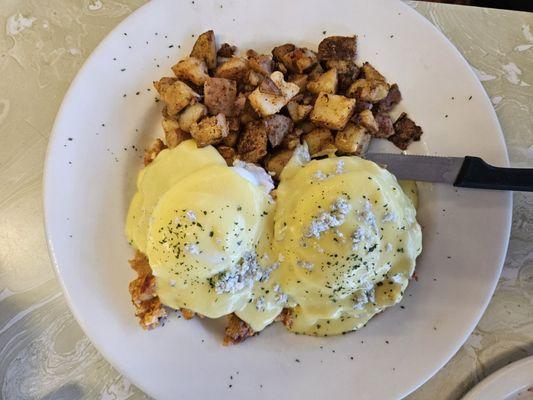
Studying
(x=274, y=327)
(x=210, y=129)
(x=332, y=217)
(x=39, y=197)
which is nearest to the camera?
(x=332, y=217)

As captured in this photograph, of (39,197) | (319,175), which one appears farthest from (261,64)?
(39,197)

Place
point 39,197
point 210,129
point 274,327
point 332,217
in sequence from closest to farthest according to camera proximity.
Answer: point 332,217, point 210,129, point 274,327, point 39,197

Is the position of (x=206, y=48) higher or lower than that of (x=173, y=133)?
higher

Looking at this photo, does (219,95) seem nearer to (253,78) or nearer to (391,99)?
(253,78)

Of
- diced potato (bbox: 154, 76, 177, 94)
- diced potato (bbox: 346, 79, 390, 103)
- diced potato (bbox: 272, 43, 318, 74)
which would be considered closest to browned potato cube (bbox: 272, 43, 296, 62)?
diced potato (bbox: 272, 43, 318, 74)

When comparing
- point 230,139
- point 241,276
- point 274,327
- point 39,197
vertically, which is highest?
point 230,139

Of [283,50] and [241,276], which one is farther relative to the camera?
[283,50]

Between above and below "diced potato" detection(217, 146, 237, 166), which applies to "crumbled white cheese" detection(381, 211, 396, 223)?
below

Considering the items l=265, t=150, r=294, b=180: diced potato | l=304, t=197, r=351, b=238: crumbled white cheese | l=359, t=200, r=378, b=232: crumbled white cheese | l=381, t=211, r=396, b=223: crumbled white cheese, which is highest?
l=265, t=150, r=294, b=180: diced potato

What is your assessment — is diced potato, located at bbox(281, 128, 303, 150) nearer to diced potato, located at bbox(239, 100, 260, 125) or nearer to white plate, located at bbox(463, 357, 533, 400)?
diced potato, located at bbox(239, 100, 260, 125)
